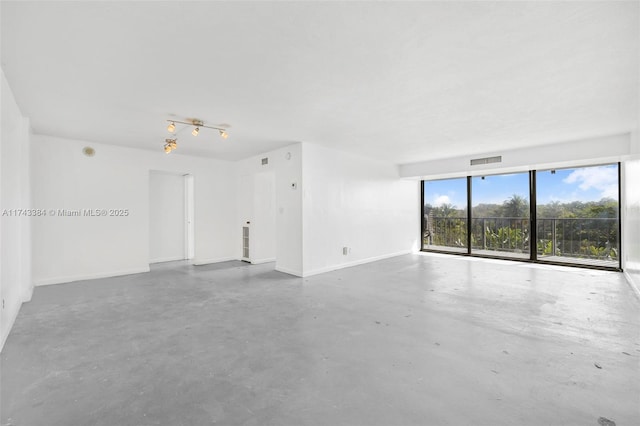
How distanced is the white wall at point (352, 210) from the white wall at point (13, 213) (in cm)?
366

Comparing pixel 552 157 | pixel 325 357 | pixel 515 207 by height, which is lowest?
pixel 325 357

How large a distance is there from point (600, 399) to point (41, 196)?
7.09m

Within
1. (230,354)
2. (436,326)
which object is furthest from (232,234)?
(436,326)

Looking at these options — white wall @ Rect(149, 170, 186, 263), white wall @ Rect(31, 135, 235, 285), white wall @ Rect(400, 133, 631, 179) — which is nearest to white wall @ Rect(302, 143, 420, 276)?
white wall @ Rect(400, 133, 631, 179)

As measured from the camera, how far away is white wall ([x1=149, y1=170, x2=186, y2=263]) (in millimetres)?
6609

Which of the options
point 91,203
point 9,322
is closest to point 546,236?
point 9,322

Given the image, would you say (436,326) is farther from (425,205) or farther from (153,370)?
(425,205)

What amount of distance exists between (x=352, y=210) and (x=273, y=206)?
6.74 ft

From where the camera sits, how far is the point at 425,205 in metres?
8.52

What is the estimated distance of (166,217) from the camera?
6.84m

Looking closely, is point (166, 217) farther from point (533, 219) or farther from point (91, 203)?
point (533, 219)

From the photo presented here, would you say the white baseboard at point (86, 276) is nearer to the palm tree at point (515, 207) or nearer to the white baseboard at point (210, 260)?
the white baseboard at point (210, 260)

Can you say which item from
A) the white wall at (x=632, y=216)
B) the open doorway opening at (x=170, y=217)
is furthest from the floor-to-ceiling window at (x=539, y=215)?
the open doorway opening at (x=170, y=217)

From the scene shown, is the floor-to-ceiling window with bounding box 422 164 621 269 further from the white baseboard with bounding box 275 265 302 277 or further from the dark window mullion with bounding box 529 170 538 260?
the white baseboard with bounding box 275 265 302 277
